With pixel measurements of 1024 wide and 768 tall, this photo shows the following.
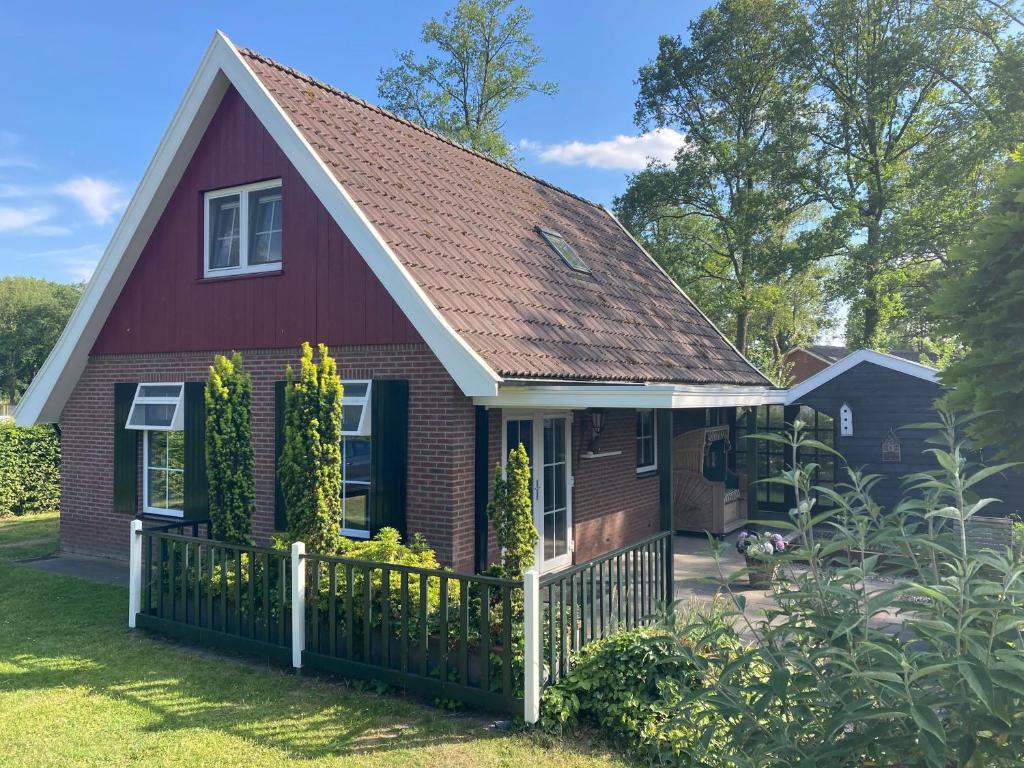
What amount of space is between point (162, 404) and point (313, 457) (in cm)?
475

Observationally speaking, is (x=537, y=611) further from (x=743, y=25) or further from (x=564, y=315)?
(x=743, y=25)

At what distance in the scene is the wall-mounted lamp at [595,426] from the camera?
9586mm

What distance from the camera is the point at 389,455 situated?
24.7ft

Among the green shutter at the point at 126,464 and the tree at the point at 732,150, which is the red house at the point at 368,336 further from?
the tree at the point at 732,150

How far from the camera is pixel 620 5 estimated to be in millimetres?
19328

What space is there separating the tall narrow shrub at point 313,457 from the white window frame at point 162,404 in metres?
4.03

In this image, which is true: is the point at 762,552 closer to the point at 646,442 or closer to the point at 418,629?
the point at 418,629

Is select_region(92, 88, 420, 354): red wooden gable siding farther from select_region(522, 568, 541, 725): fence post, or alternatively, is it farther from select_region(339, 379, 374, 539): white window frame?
select_region(522, 568, 541, 725): fence post

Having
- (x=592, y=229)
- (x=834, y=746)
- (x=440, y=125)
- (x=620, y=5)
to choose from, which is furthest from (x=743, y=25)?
(x=834, y=746)

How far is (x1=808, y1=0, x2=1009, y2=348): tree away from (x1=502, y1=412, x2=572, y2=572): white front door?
1488 centimetres

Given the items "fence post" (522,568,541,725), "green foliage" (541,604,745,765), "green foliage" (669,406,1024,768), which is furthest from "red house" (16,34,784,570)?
"green foliage" (669,406,1024,768)

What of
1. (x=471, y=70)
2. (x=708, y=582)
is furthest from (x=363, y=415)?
(x=471, y=70)

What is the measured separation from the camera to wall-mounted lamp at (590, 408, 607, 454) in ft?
31.4

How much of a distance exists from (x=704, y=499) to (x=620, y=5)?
14.1 m
